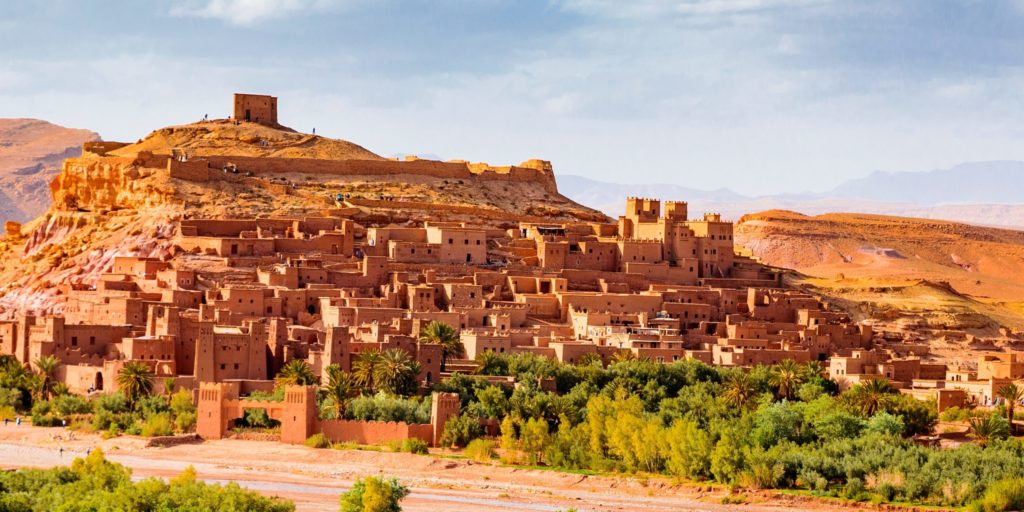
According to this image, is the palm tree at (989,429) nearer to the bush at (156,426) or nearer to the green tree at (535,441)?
the green tree at (535,441)

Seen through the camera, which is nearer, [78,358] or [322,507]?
[322,507]

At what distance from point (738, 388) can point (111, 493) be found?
18.9 metres

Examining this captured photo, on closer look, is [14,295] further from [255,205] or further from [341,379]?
[341,379]

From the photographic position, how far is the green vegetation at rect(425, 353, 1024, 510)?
149 ft

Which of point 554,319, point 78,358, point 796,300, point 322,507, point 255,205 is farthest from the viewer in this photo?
point 255,205

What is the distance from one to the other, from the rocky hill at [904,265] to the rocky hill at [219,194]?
12.4 metres

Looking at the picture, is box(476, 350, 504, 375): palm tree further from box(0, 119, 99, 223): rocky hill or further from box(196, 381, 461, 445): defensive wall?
box(0, 119, 99, 223): rocky hill

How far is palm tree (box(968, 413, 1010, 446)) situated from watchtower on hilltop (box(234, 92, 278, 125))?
39.0 m

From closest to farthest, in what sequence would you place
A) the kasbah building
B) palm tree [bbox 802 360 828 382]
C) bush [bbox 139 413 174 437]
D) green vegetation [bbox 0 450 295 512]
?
1. green vegetation [bbox 0 450 295 512]
2. bush [bbox 139 413 174 437]
3. the kasbah building
4. palm tree [bbox 802 360 828 382]

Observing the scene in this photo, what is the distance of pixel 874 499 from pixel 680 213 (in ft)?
87.2

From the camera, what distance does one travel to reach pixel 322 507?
42.4 m

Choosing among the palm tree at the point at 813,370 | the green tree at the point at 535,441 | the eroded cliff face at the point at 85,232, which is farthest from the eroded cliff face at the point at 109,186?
Result: the palm tree at the point at 813,370

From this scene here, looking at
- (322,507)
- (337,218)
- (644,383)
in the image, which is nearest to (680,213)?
(337,218)

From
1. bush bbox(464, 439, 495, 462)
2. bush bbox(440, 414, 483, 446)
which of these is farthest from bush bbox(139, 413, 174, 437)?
bush bbox(464, 439, 495, 462)
